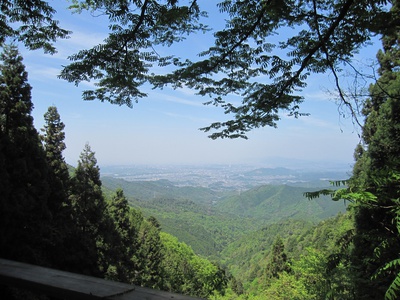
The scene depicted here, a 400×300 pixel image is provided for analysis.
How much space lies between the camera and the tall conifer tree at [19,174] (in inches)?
368

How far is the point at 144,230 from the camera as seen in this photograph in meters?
25.8

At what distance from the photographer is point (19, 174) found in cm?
999

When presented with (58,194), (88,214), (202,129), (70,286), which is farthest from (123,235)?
(70,286)

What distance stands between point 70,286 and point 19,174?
1095 cm

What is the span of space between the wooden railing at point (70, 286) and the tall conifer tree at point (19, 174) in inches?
384

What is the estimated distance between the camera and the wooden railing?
1006 mm

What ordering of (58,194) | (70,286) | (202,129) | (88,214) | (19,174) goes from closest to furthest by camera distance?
(70,286), (202,129), (19,174), (58,194), (88,214)

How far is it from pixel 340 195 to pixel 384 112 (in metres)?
8.89

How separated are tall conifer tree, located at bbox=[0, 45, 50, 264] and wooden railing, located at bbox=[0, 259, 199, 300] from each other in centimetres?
974

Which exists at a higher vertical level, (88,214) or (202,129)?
(202,129)

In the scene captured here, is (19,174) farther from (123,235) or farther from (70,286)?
(70,286)

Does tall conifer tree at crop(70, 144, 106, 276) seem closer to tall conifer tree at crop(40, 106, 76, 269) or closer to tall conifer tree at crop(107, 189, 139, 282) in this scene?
tall conifer tree at crop(40, 106, 76, 269)

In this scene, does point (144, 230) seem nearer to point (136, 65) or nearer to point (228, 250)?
point (136, 65)

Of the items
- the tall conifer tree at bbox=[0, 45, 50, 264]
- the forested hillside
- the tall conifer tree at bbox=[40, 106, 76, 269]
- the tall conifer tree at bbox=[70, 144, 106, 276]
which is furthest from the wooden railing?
the tall conifer tree at bbox=[70, 144, 106, 276]
